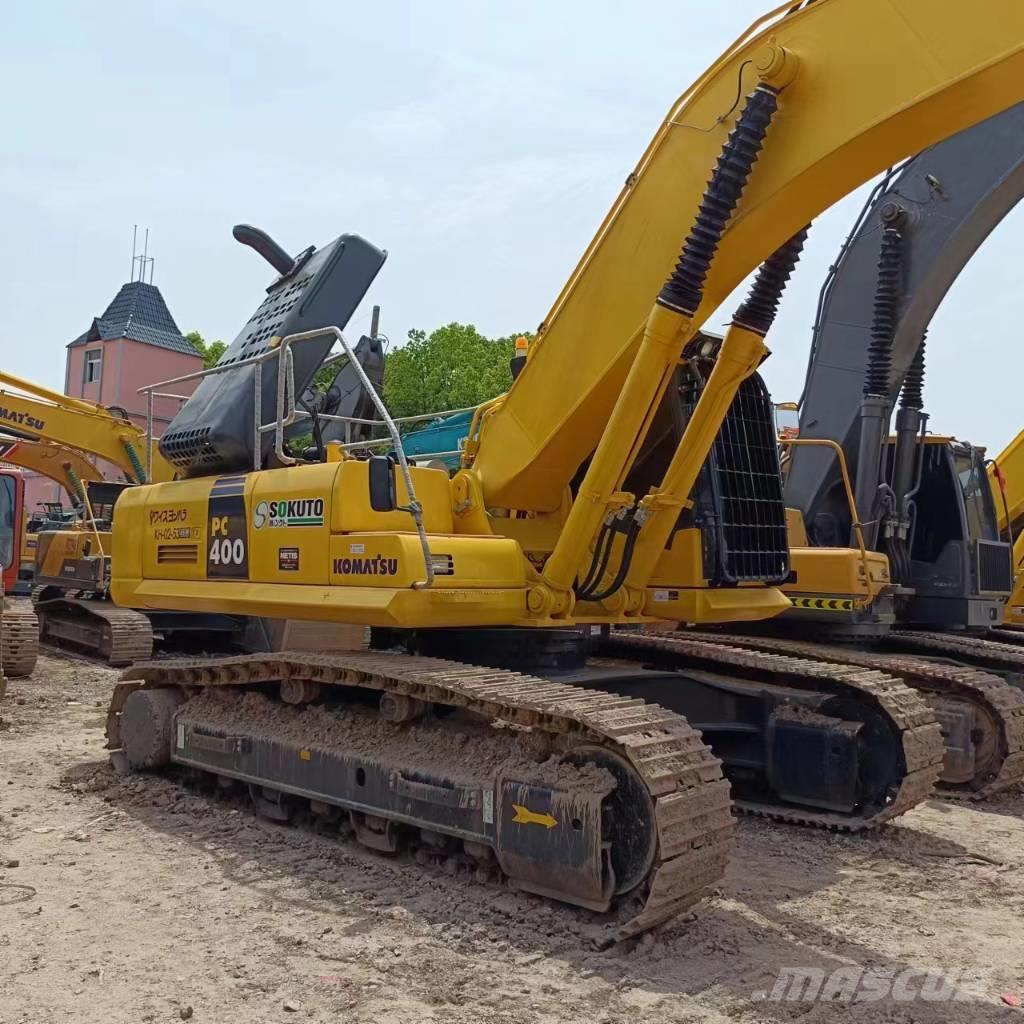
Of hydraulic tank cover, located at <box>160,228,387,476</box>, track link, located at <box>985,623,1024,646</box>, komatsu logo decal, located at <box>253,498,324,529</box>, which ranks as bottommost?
track link, located at <box>985,623,1024,646</box>

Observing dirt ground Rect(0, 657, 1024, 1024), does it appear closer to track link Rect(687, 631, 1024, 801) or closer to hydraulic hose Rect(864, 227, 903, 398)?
track link Rect(687, 631, 1024, 801)

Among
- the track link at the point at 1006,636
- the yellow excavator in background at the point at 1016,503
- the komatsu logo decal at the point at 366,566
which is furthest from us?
the yellow excavator in background at the point at 1016,503

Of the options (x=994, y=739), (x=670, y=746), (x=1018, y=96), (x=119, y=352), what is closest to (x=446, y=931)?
(x=670, y=746)

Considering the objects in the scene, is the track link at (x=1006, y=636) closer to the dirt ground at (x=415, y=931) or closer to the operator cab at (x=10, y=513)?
the dirt ground at (x=415, y=931)

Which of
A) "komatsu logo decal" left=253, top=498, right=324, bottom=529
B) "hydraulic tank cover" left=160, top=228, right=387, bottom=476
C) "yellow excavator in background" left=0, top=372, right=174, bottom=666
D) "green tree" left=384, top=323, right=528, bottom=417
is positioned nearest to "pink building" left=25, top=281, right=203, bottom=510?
"green tree" left=384, top=323, right=528, bottom=417

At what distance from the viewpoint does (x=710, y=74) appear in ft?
16.8

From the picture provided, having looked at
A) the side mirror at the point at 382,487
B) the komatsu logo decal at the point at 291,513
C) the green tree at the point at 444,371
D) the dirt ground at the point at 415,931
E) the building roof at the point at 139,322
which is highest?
the building roof at the point at 139,322

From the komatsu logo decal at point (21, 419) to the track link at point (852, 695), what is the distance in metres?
10.3

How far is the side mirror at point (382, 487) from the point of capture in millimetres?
5133

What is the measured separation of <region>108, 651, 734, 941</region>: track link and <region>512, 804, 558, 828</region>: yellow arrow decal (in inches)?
11.6

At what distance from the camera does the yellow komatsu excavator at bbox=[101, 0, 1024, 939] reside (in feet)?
14.2

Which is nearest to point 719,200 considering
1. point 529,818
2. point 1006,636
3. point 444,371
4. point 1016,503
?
point 529,818

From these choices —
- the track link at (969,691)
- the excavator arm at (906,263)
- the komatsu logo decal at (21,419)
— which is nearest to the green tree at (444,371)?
the komatsu logo decal at (21,419)

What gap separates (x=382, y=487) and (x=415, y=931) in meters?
1.94
